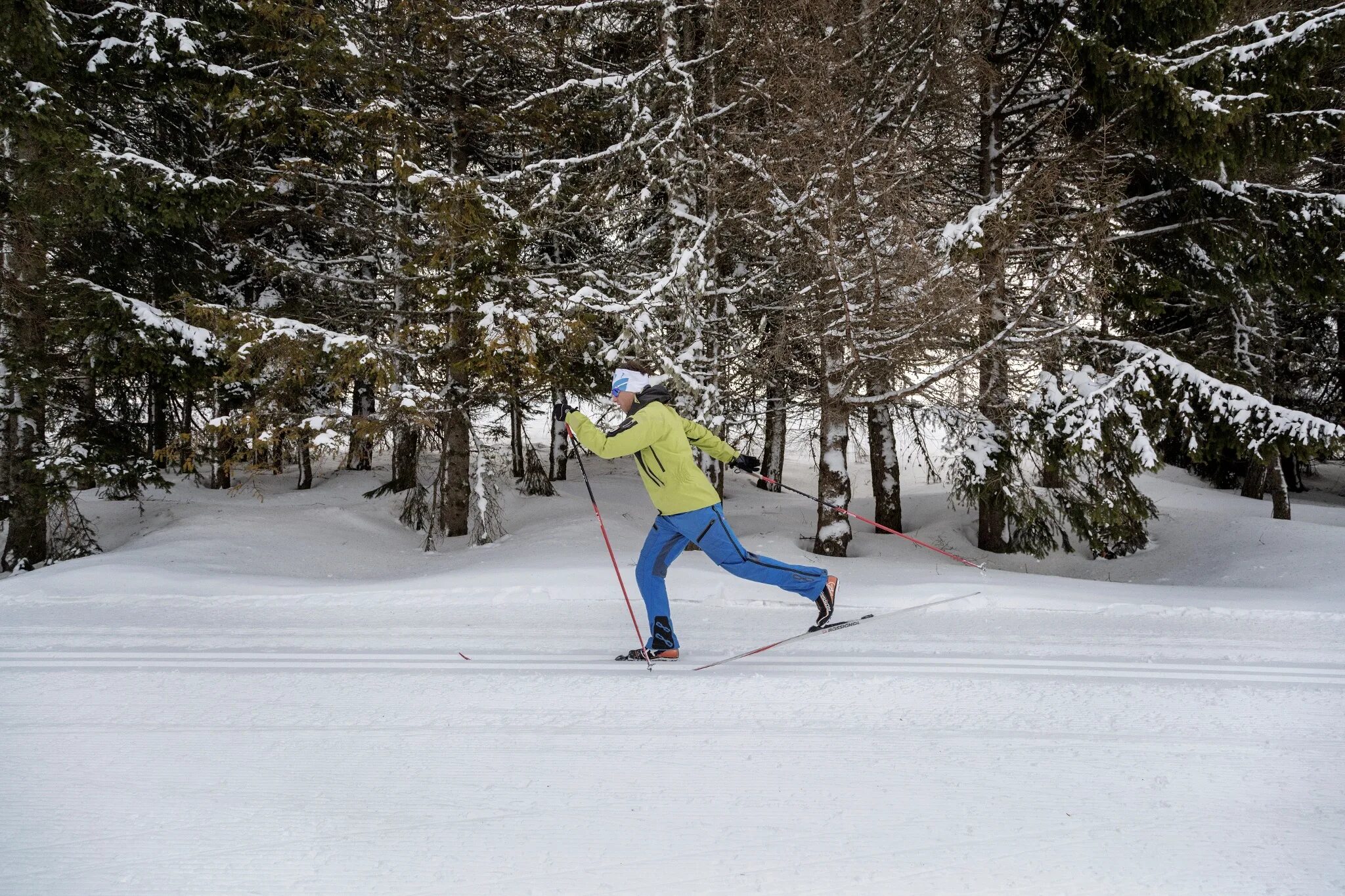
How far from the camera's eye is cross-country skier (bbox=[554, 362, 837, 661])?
4.81m

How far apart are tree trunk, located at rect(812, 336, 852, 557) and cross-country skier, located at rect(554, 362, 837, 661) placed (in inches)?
189

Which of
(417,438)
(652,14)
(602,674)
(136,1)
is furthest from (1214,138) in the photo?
(136,1)

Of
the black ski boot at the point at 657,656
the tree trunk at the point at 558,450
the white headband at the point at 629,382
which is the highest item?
the white headband at the point at 629,382

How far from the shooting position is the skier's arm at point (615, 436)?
4.54m

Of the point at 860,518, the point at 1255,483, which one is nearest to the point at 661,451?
the point at 860,518

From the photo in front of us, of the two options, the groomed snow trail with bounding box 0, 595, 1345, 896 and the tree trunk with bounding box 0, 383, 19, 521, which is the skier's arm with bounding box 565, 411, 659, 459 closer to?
the groomed snow trail with bounding box 0, 595, 1345, 896

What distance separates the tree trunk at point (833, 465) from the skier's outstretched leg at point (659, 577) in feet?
16.2

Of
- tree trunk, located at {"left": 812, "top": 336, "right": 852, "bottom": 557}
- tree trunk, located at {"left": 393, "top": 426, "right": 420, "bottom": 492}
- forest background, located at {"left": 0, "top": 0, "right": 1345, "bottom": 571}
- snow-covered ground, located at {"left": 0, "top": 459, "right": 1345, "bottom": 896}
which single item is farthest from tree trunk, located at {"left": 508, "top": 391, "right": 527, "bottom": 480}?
tree trunk, located at {"left": 812, "top": 336, "right": 852, "bottom": 557}

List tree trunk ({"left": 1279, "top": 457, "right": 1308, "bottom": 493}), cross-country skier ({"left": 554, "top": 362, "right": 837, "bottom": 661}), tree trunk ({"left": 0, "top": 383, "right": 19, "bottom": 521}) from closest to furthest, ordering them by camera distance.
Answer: cross-country skier ({"left": 554, "top": 362, "right": 837, "bottom": 661}), tree trunk ({"left": 0, "top": 383, "right": 19, "bottom": 521}), tree trunk ({"left": 1279, "top": 457, "right": 1308, "bottom": 493})

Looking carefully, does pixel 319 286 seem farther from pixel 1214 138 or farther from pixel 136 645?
pixel 1214 138

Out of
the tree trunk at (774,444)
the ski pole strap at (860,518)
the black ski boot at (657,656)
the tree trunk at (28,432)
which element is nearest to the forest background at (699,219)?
the tree trunk at (28,432)

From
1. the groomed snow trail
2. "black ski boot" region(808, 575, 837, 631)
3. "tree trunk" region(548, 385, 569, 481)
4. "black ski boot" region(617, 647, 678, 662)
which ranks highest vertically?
"tree trunk" region(548, 385, 569, 481)

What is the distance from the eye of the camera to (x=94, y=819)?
298 cm

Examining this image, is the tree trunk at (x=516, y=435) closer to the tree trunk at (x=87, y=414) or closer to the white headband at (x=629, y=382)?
the white headband at (x=629, y=382)
